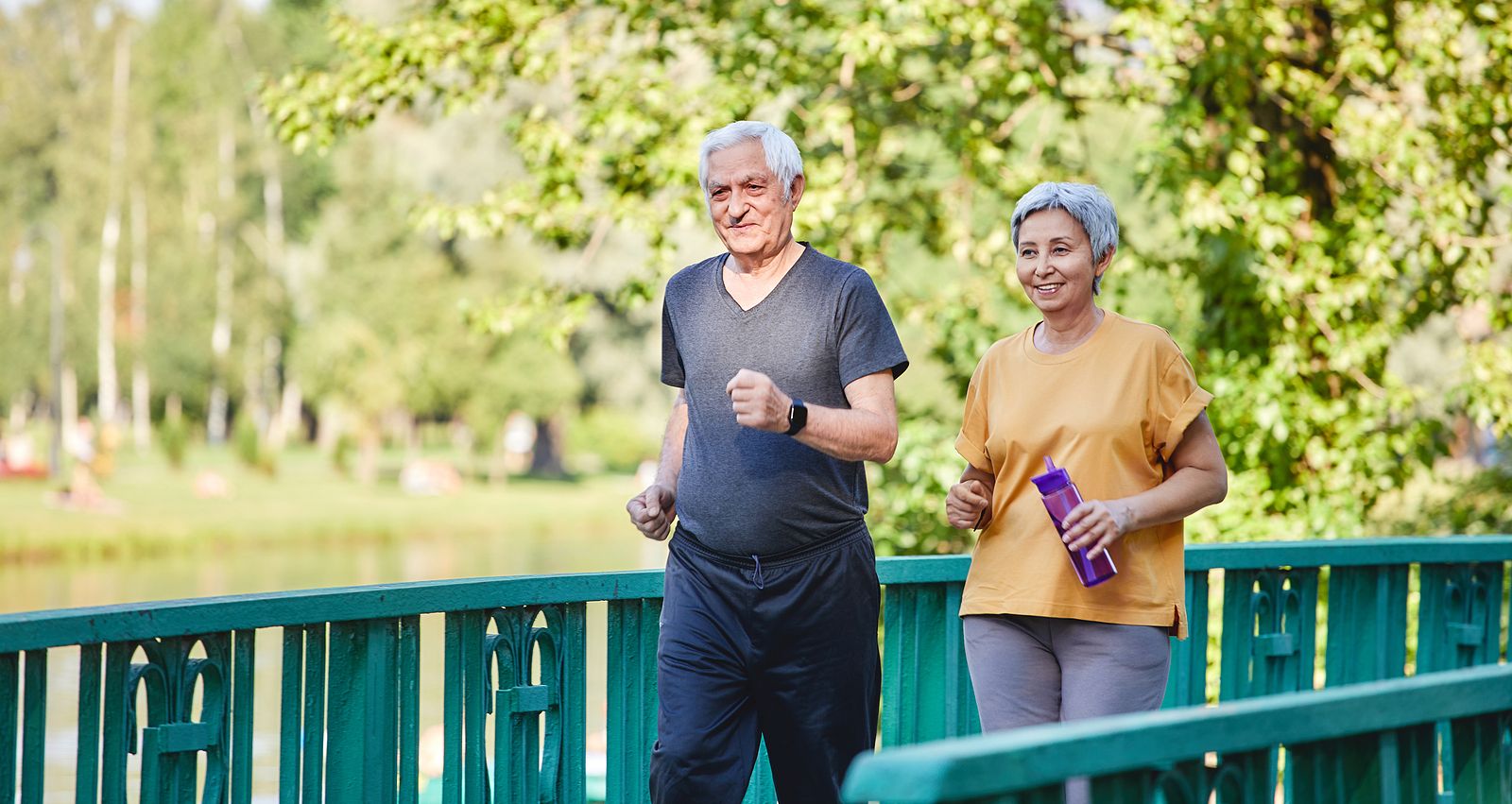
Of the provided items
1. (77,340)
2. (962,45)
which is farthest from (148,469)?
(962,45)

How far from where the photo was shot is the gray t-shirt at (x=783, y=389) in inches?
119

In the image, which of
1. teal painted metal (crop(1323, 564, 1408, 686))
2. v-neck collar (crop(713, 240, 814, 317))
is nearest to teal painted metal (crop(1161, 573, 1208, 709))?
teal painted metal (crop(1323, 564, 1408, 686))

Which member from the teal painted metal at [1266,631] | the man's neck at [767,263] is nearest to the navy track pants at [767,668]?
the man's neck at [767,263]

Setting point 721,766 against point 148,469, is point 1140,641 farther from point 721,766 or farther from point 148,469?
point 148,469

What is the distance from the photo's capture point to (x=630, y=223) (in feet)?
29.8

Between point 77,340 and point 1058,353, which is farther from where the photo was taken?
point 77,340

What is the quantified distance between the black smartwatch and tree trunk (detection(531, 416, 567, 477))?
164 feet

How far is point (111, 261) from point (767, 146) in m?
51.3

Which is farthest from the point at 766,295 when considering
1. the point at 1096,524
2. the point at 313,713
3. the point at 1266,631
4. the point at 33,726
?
the point at 1266,631

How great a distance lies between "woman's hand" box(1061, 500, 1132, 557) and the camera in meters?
2.94

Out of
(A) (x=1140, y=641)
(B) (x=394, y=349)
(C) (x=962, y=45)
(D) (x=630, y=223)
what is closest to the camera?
(A) (x=1140, y=641)

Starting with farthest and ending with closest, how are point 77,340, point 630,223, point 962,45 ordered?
point 77,340, point 962,45, point 630,223

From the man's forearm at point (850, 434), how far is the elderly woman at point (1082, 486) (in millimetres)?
318

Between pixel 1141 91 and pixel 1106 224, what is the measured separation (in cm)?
655
